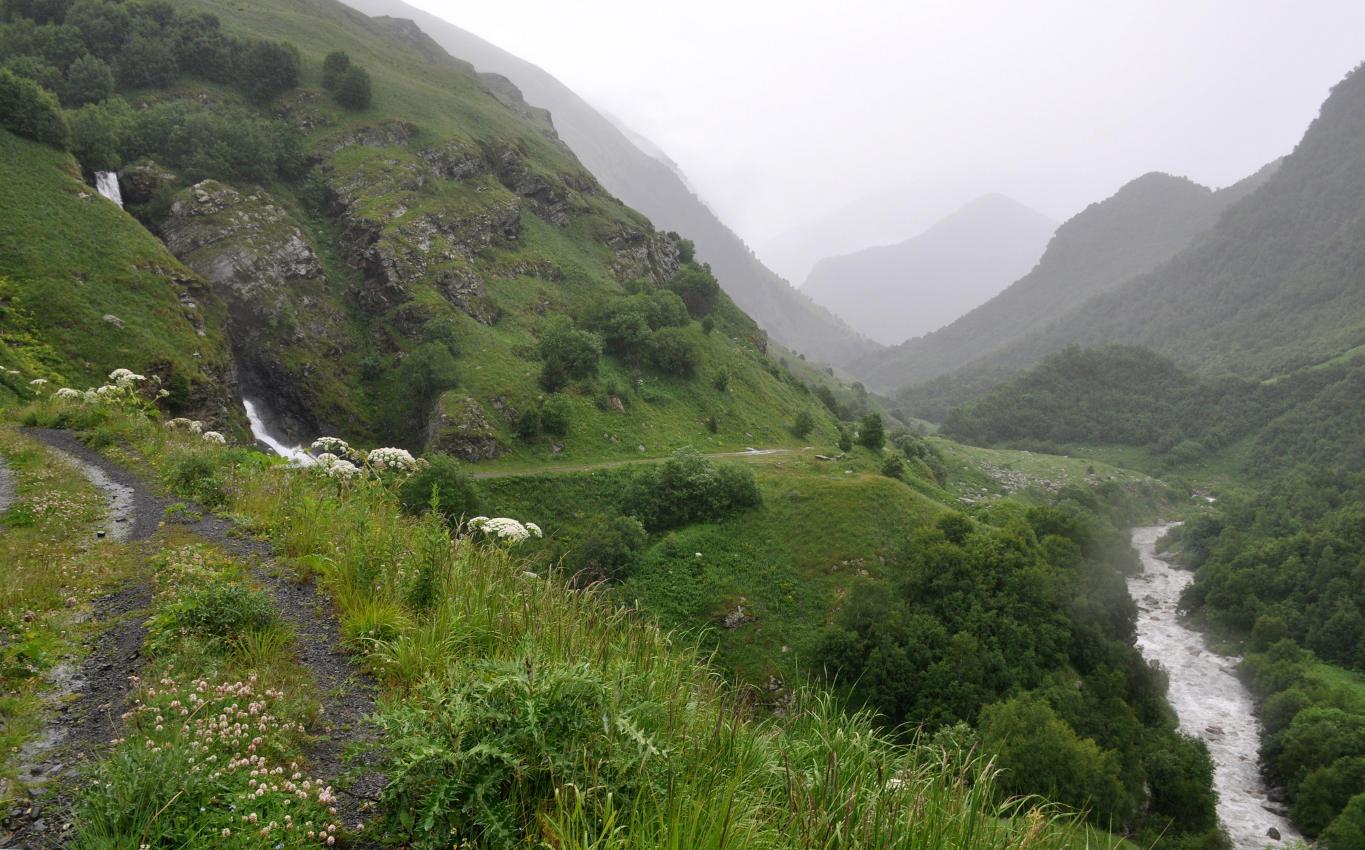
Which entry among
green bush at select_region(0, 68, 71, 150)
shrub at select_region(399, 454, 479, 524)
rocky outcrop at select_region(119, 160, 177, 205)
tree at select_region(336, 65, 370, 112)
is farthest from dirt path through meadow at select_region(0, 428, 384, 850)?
tree at select_region(336, 65, 370, 112)

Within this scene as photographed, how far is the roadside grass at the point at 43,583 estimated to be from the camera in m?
4.21

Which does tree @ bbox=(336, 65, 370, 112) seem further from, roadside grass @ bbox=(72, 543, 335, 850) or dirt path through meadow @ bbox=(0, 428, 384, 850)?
roadside grass @ bbox=(72, 543, 335, 850)

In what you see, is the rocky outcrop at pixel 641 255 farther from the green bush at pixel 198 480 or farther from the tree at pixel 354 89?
the green bush at pixel 198 480

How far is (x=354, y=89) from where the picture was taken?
64812mm

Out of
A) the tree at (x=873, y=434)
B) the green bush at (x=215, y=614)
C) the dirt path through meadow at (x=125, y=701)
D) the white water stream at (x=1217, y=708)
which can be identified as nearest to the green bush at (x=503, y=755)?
the dirt path through meadow at (x=125, y=701)

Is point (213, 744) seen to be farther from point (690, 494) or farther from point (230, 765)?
point (690, 494)

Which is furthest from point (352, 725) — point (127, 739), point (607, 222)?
point (607, 222)

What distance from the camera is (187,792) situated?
10.6 feet

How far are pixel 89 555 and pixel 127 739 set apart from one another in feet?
19.2

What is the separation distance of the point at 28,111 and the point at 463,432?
35232 mm

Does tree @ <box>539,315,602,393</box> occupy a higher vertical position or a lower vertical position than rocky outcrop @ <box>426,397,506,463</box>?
higher

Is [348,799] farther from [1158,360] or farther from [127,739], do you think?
[1158,360]

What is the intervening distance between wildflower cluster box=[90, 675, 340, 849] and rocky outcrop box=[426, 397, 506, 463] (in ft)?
121

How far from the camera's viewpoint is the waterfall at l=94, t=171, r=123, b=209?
43.5 meters
